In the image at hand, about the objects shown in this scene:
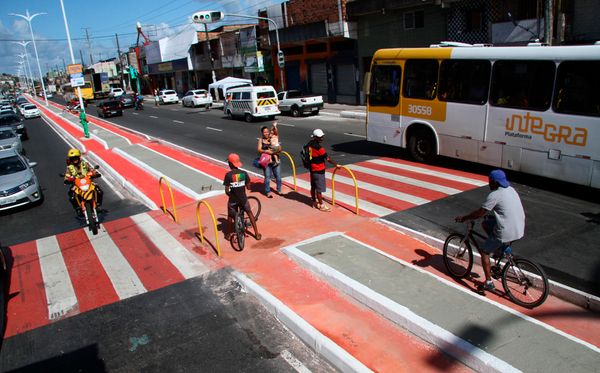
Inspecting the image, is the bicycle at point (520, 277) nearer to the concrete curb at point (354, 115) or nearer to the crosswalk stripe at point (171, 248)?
the crosswalk stripe at point (171, 248)

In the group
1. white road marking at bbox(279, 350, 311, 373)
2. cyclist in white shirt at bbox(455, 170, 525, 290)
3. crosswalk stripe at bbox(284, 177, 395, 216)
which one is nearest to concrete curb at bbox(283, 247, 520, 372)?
white road marking at bbox(279, 350, 311, 373)

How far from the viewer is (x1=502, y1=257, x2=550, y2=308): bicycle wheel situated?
571 centimetres

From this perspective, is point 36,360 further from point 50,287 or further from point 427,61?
point 427,61

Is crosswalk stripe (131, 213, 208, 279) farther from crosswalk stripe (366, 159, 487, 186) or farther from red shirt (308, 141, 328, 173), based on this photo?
crosswalk stripe (366, 159, 487, 186)

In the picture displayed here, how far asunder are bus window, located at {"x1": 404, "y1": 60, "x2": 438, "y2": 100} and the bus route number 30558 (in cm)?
28

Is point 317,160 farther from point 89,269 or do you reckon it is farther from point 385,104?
point 385,104

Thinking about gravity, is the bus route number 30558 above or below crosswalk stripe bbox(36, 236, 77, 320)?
above

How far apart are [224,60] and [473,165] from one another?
4358 centimetres

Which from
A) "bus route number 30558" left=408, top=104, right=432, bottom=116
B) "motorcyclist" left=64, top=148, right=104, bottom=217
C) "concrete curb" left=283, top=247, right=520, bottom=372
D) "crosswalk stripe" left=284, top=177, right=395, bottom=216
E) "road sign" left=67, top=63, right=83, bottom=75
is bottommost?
"crosswalk stripe" left=284, top=177, right=395, bottom=216

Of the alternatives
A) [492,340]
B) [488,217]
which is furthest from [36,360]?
[488,217]

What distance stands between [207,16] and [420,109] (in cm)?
2188

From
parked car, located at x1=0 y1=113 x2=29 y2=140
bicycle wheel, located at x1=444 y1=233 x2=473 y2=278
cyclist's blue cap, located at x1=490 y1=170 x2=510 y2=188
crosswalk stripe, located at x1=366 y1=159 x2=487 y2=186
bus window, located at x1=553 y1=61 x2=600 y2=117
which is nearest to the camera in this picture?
cyclist's blue cap, located at x1=490 y1=170 x2=510 y2=188

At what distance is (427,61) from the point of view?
1276 centimetres

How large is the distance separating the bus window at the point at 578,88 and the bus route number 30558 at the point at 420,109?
11.8 ft
